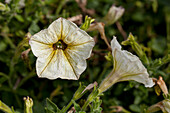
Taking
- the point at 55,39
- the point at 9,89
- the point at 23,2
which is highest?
the point at 23,2

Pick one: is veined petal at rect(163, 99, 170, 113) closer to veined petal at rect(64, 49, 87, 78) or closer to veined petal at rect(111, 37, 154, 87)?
veined petal at rect(111, 37, 154, 87)

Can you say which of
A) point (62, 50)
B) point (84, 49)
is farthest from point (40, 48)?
point (84, 49)

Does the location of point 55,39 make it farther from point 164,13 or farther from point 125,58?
point 164,13

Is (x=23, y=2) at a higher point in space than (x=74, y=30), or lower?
higher

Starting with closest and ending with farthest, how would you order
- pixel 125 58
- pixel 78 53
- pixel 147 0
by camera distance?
pixel 125 58 < pixel 78 53 < pixel 147 0

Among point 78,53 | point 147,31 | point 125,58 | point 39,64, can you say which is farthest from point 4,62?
point 147,31

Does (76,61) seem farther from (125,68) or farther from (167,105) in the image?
(167,105)

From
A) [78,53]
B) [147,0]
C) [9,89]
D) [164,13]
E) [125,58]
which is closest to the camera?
[125,58]
